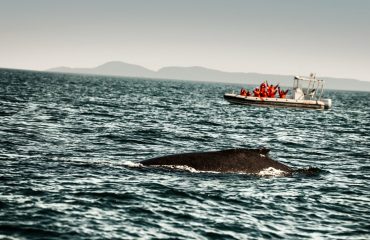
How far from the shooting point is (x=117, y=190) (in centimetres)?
1388

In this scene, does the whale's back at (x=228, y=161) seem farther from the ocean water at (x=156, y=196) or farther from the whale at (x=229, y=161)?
the ocean water at (x=156, y=196)

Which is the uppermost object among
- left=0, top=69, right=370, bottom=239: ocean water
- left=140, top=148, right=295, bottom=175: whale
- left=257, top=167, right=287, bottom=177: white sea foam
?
left=140, top=148, right=295, bottom=175: whale

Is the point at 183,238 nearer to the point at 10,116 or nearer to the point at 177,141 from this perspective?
the point at 177,141

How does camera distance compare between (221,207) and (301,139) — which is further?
(301,139)

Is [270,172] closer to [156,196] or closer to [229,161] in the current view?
[229,161]

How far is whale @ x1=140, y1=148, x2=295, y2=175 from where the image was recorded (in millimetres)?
16750

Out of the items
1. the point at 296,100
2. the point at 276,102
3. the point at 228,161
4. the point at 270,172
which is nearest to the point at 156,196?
the point at 228,161

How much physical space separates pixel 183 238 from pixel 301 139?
22.4 m

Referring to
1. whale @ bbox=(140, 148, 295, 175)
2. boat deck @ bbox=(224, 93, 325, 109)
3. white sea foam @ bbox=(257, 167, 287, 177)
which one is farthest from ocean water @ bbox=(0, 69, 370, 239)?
boat deck @ bbox=(224, 93, 325, 109)

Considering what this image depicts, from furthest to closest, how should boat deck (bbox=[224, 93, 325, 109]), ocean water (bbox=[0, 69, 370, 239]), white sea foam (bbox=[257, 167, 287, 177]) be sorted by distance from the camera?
boat deck (bbox=[224, 93, 325, 109]), white sea foam (bbox=[257, 167, 287, 177]), ocean water (bbox=[0, 69, 370, 239])

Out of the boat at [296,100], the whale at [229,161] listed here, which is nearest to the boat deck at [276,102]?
the boat at [296,100]

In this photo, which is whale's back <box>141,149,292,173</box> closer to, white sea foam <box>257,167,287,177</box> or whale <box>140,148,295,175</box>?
whale <box>140,148,295,175</box>

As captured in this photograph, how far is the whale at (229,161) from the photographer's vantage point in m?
16.8

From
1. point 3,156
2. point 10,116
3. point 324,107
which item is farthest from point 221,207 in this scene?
point 324,107
